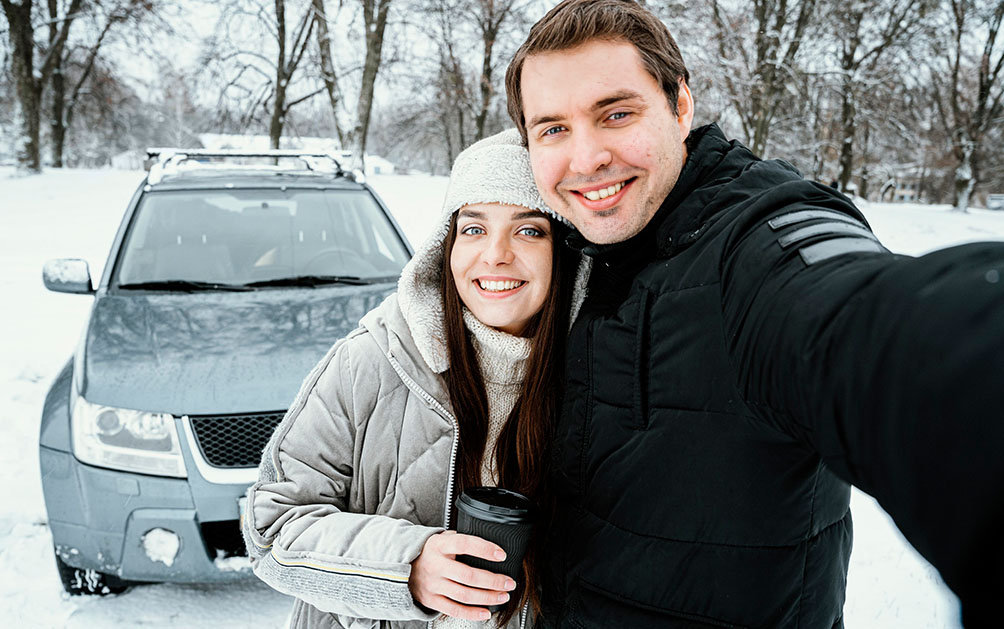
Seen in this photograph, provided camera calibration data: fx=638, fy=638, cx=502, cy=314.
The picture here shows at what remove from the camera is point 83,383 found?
2.56 m

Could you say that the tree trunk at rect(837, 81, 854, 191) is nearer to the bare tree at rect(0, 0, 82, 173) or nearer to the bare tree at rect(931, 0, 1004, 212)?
the bare tree at rect(931, 0, 1004, 212)

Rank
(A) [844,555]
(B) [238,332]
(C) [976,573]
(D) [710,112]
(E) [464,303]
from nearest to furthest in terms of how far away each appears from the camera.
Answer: (C) [976,573] → (A) [844,555] → (E) [464,303] → (B) [238,332] → (D) [710,112]

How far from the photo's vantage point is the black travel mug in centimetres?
113

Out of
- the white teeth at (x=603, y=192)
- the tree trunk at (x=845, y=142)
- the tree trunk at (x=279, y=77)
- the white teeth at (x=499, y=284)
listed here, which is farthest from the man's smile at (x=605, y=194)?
the tree trunk at (x=845, y=142)

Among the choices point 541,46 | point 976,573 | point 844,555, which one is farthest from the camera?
point 541,46

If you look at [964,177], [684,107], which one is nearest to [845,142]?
[964,177]

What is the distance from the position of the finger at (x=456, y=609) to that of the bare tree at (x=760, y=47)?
1550 cm

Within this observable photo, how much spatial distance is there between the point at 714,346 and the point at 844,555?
570mm

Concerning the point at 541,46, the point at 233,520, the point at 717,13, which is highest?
the point at 717,13

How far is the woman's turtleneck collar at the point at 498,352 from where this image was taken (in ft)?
5.05

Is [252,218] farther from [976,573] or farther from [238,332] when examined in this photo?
[976,573]

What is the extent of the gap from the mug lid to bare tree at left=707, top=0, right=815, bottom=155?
50.4 feet

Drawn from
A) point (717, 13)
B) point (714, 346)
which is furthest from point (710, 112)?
point (714, 346)

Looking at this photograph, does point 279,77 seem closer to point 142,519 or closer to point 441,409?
point 142,519
